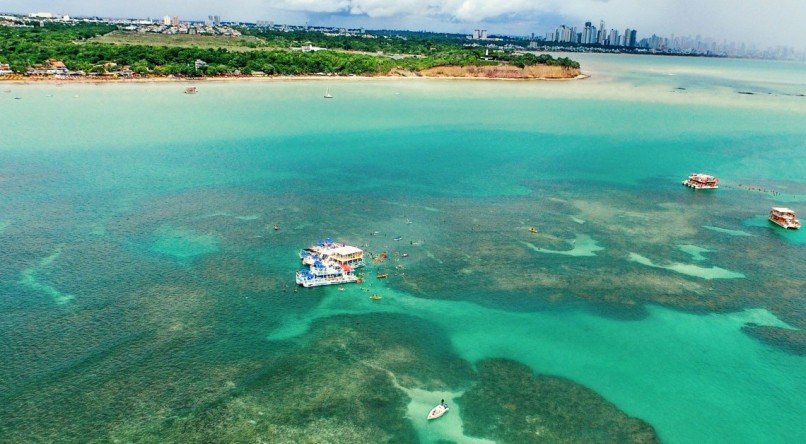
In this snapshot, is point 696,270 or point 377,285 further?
point 696,270

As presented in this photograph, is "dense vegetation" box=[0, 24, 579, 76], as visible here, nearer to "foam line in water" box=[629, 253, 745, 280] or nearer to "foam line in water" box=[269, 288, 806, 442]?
Result: "foam line in water" box=[269, 288, 806, 442]

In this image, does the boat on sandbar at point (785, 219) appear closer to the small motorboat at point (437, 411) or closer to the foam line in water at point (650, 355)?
the foam line in water at point (650, 355)

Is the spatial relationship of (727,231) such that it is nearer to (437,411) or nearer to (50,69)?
(437,411)

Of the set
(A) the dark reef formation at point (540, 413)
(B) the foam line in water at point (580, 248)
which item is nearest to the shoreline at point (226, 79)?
(B) the foam line in water at point (580, 248)

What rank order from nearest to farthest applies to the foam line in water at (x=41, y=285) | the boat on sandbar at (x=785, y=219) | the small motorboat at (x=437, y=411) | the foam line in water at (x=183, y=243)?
the small motorboat at (x=437, y=411), the foam line in water at (x=41, y=285), the foam line in water at (x=183, y=243), the boat on sandbar at (x=785, y=219)

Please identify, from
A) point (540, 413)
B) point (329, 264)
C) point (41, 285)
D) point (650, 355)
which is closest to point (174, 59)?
point (41, 285)
